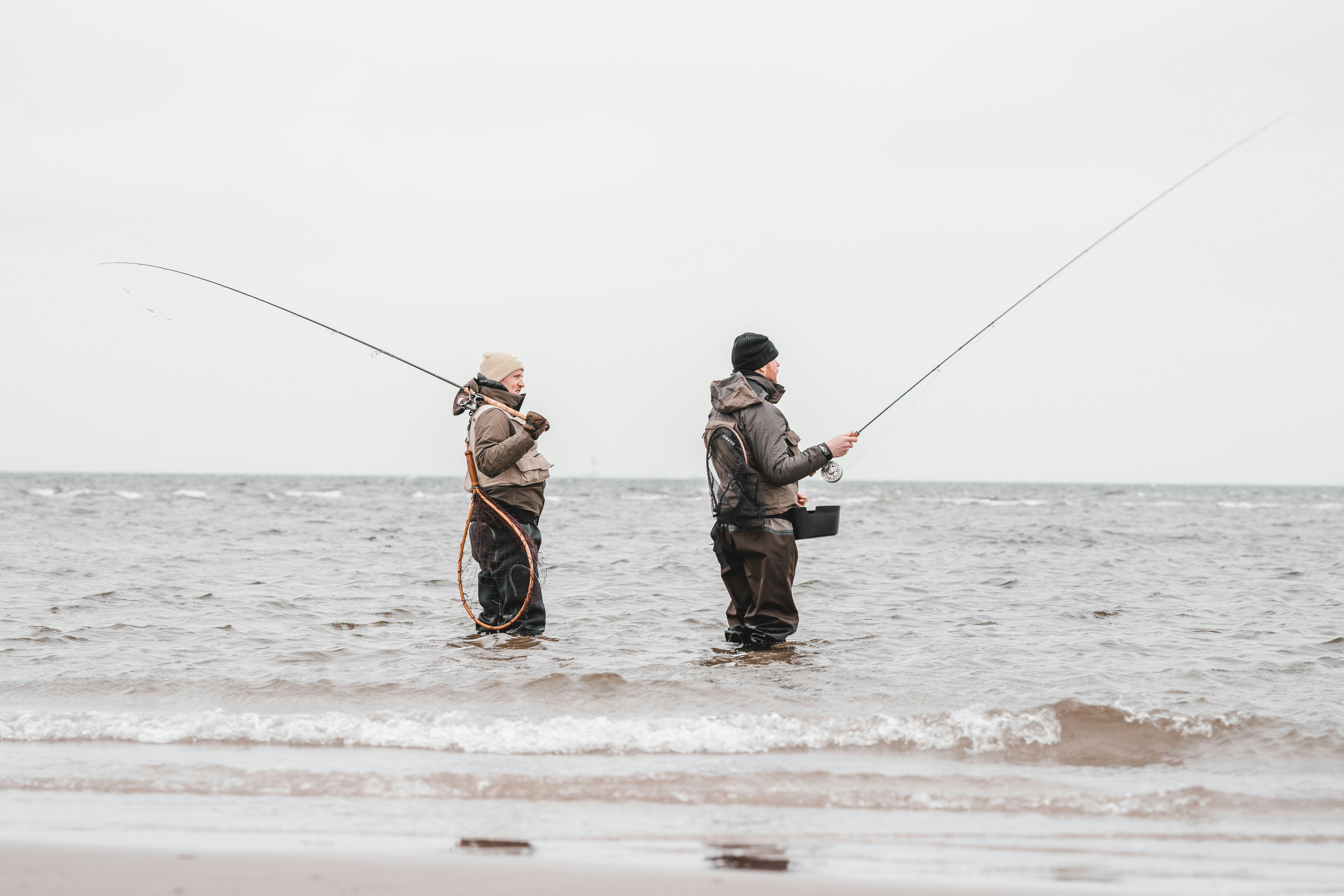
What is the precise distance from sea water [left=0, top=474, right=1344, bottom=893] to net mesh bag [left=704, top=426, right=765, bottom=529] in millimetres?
842

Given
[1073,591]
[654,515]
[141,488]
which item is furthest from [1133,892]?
[141,488]

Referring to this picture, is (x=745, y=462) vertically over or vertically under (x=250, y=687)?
over

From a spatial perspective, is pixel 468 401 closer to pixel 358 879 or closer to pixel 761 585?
pixel 761 585

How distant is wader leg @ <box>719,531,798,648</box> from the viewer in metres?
5.91

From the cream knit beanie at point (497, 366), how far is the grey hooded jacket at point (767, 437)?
53.2 inches

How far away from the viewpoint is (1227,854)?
10.7ft

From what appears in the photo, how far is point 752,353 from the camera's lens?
591 centimetres

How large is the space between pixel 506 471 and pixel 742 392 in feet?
5.29

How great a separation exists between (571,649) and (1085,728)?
121 inches

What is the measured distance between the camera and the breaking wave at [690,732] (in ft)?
15.0

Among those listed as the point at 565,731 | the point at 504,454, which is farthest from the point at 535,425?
the point at 565,731

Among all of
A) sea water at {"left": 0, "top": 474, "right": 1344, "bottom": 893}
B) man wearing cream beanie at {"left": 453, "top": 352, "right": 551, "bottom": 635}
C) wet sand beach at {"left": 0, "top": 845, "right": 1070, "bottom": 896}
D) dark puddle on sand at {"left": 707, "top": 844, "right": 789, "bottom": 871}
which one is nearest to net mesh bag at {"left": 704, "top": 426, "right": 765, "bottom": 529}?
sea water at {"left": 0, "top": 474, "right": 1344, "bottom": 893}

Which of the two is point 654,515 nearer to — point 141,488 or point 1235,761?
point 1235,761

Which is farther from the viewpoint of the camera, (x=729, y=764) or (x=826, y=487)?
(x=826, y=487)
